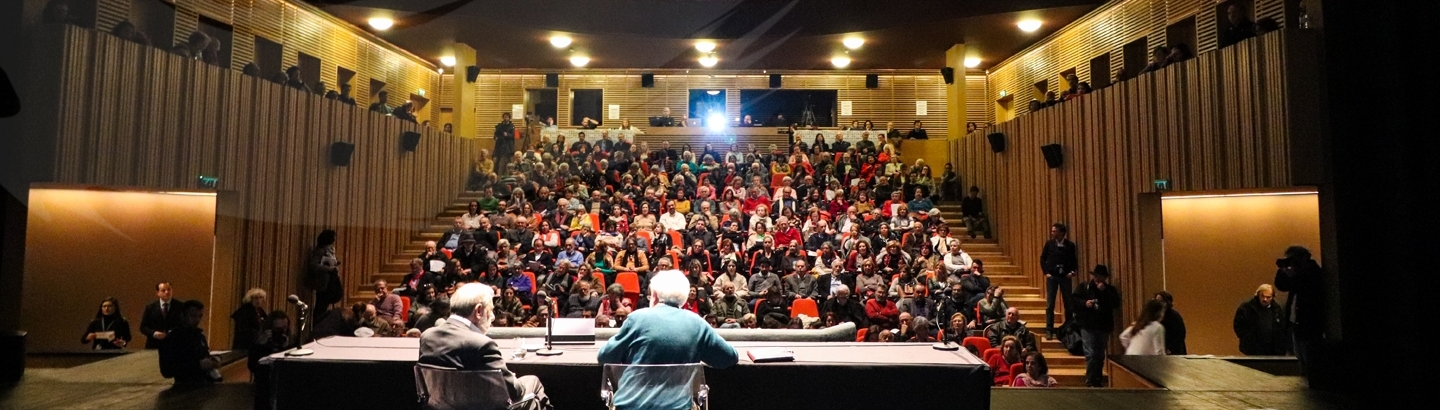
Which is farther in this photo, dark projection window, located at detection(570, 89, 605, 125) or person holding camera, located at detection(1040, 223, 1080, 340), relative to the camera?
dark projection window, located at detection(570, 89, 605, 125)

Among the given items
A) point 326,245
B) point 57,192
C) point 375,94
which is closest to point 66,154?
point 57,192

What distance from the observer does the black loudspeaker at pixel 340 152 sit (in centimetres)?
948

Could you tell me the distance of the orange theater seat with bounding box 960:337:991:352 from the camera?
6.84 meters

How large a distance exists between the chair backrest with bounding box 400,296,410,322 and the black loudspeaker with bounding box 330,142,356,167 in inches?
81.0

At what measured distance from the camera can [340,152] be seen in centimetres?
948

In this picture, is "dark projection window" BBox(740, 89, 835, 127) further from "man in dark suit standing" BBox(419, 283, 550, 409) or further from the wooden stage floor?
"man in dark suit standing" BBox(419, 283, 550, 409)

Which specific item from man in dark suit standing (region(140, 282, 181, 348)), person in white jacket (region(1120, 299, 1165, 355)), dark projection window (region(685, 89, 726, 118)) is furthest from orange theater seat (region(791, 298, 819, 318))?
dark projection window (region(685, 89, 726, 118))

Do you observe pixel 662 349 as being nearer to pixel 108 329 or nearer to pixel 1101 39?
pixel 108 329

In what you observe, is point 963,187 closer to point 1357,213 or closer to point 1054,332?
point 1054,332

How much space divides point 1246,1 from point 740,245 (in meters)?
5.78

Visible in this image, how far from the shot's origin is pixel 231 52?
1067 centimetres

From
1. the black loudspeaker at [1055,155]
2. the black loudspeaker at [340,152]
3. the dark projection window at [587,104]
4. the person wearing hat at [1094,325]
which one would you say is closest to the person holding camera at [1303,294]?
the person wearing hat at [1094,325]

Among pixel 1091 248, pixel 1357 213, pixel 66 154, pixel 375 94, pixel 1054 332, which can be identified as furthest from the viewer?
pixel 375 94

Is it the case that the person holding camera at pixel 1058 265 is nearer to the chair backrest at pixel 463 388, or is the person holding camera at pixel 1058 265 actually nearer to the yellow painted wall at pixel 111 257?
the chair backrest at pixel 463 388
